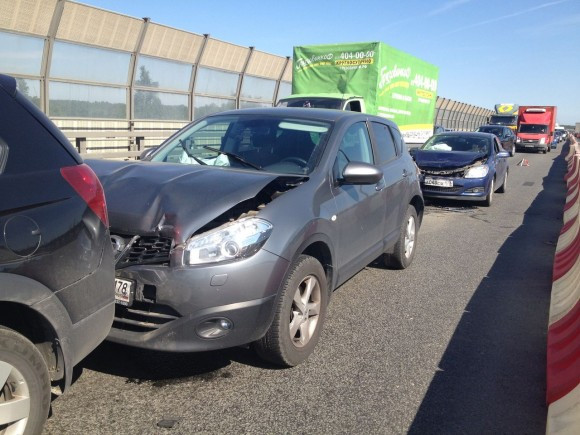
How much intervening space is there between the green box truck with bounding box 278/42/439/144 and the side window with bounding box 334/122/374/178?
23.0 feet

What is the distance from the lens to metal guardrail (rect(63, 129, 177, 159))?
1017 centimetres

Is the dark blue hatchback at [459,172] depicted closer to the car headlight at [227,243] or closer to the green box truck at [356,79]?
the green box truck at [356,79]

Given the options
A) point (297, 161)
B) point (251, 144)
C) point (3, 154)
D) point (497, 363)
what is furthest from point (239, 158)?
point (497, 363)

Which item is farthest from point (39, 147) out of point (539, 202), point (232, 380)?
point (539, 202)

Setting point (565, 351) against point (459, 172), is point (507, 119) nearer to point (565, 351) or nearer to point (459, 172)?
point (459, 172)

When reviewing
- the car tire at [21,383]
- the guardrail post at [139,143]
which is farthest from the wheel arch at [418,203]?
the guardrail post at [139,143]

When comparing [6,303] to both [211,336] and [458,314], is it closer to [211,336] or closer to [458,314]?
[211,336]

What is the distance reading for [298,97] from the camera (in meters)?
12.9

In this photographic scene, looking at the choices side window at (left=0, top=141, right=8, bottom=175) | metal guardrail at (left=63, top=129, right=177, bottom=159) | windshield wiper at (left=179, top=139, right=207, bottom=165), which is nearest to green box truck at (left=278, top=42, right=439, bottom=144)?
metal guardrail at (left=63, top=129, right=177, bottom=159)

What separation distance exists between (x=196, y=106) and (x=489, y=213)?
8.43m

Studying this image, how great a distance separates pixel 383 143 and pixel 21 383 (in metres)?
4.15

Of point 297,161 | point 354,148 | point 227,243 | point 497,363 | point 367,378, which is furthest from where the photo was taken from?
point 354,148

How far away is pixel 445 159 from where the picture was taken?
11.2 meters

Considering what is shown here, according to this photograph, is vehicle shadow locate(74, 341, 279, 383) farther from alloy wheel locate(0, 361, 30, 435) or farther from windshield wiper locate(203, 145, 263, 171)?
windshield wiper locate(203, 145, 263, 171)
